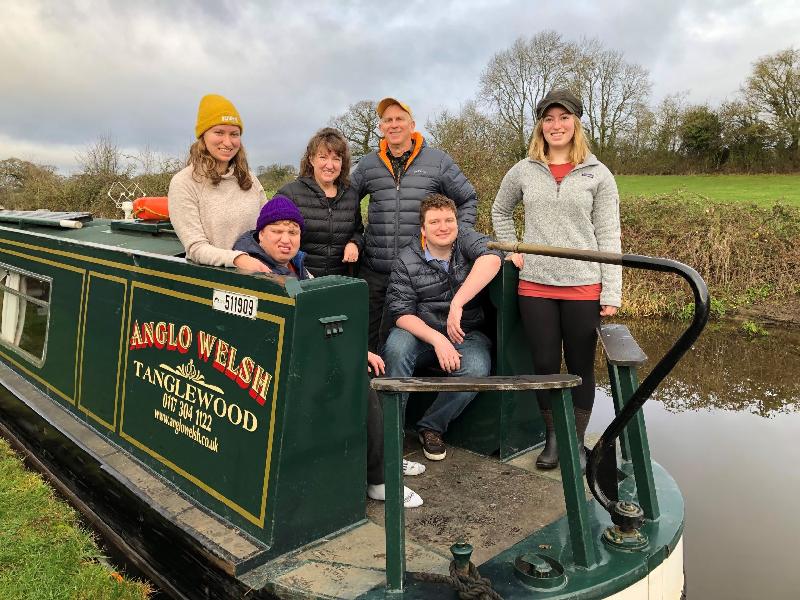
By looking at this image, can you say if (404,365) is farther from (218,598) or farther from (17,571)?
(17,571)

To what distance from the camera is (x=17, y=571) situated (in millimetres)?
3225

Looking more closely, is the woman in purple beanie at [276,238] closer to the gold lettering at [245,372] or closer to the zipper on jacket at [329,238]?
the gold lettering at [245,372]

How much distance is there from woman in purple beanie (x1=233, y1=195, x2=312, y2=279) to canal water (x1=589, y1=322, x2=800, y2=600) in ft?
8.94

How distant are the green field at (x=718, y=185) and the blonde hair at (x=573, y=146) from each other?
45.9 feet

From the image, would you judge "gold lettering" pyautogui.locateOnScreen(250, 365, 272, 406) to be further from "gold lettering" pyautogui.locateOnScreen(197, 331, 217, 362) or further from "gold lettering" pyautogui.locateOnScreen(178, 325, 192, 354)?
"gold lettering" pyautogui.locateOnScreen(178, 325, 192, 354)

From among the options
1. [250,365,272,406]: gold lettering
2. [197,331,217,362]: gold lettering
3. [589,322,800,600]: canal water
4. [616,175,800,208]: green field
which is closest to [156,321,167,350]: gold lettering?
[197,331,217,362]: gold lettering

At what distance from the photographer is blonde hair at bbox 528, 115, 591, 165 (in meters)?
2.94

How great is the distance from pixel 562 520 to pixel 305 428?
1076 mm

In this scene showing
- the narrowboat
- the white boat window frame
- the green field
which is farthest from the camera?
the green field

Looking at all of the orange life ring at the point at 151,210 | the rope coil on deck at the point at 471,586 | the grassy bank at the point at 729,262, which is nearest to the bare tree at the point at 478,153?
the grassy bank at the point at 729,262

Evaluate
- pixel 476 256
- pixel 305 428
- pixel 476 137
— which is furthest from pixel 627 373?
pixel 476 137

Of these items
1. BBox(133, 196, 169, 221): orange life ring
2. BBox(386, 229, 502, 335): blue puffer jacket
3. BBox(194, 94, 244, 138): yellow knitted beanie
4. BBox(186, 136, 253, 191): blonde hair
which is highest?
BBox(194, 94, 244, 138): yellow knitted beanie

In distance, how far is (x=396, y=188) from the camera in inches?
137

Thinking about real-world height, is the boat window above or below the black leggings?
below
